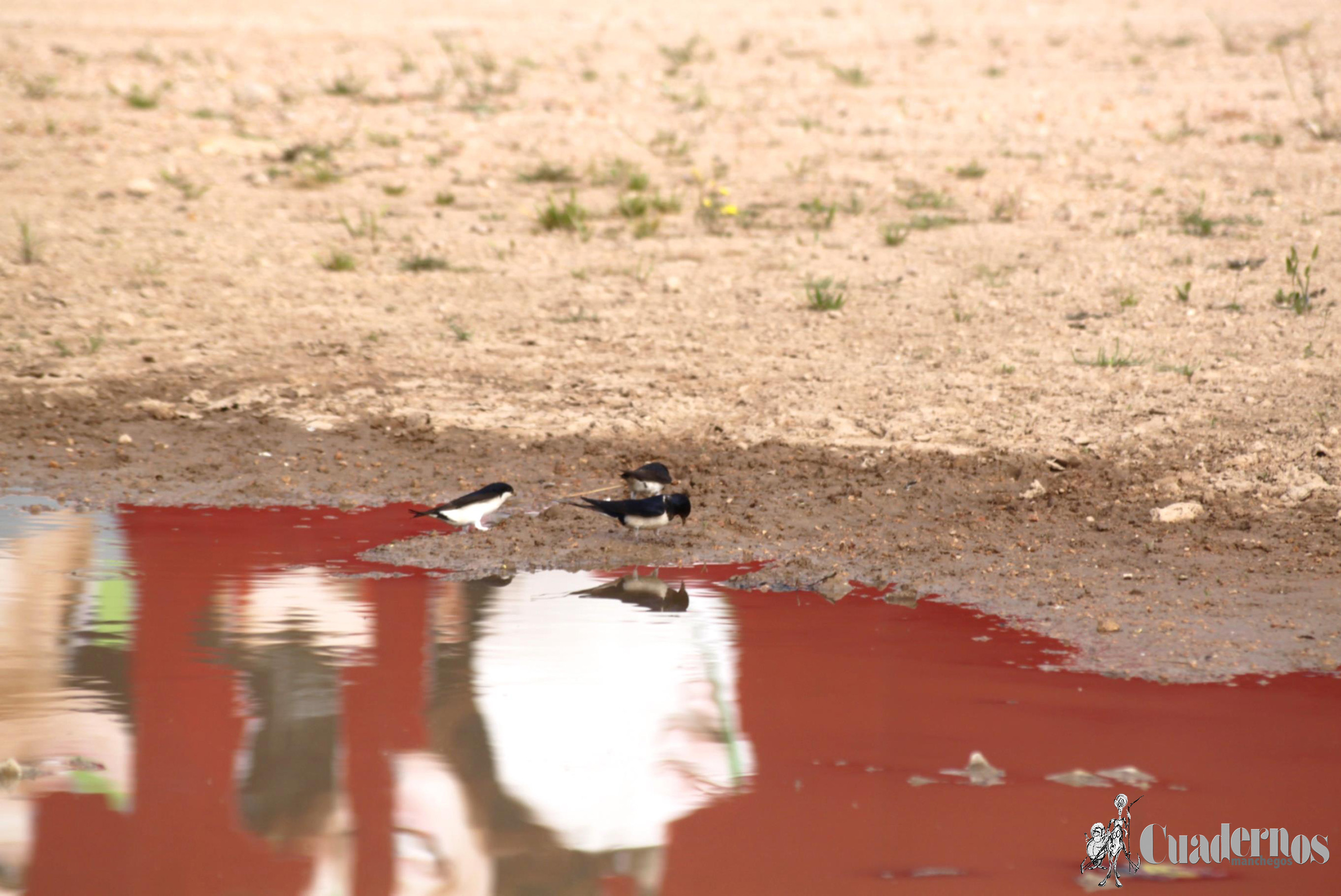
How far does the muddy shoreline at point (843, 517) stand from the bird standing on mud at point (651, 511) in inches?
5.2

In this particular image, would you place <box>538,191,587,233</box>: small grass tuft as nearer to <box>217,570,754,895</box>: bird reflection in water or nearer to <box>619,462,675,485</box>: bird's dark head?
<box>619,462,675,485</box>: bird's dark head

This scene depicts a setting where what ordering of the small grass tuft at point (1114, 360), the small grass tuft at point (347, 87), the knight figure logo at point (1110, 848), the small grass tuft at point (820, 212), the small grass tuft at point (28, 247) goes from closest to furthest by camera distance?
1. the knight figure logo at point (1110, 848)
2. the small grass tuft at point (1114, 360)
3. the small grass tuft at point (28, 247)
4. the small grass tuft at point (820, 212)
5. the small grass tuft at point (347, 87)

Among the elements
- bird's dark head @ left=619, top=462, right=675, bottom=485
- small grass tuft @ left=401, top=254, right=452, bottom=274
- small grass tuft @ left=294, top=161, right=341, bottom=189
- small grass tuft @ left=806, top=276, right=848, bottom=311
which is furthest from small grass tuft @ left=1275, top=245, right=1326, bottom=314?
small grass tuft @ left=294, top=161, right=341, bottom=189

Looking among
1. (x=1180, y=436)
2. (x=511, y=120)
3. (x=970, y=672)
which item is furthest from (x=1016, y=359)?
(x=511, y=120)

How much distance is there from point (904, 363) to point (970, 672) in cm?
338

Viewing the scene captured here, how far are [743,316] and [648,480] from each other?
8.71 feet

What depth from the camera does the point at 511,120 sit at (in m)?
12.1

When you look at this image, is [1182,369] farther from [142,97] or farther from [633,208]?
[142,97]

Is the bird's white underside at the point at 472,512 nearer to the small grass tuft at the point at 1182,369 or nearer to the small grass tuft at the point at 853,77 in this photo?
the small grass tuft at the point at 1182,369

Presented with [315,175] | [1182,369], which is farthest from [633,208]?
[1182,369]

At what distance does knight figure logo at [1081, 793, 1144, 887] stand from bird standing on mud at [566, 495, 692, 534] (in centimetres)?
240

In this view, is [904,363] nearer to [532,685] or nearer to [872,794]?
[532,685]

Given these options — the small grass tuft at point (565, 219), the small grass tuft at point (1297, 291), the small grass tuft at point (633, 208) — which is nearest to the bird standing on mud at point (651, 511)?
the small grass tuft at point (1297, 291)

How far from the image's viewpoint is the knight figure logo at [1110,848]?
9.86ft
